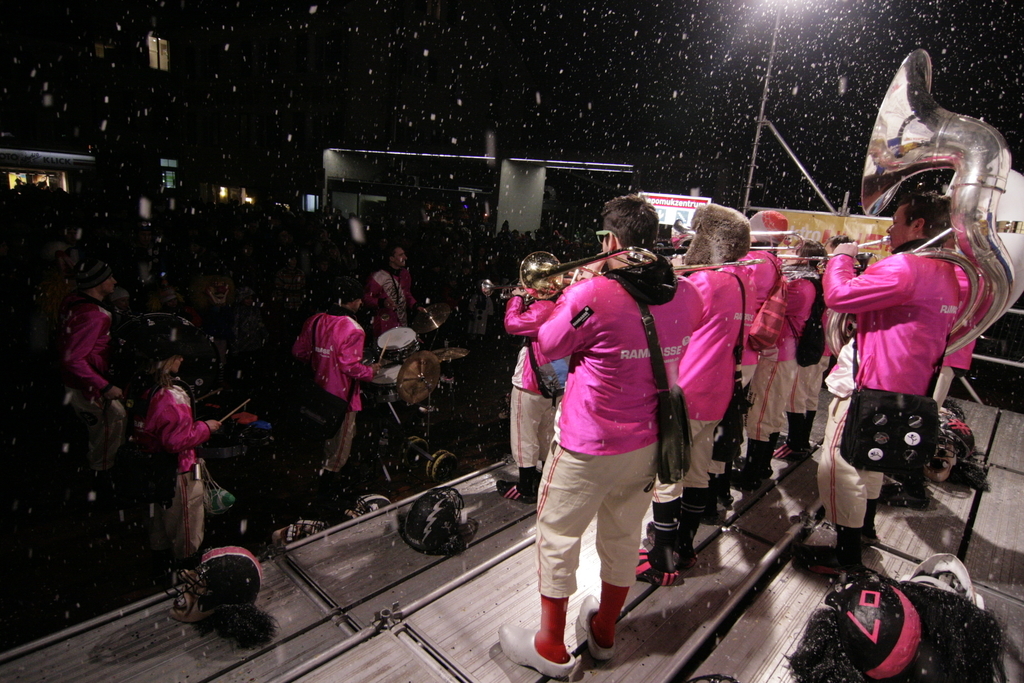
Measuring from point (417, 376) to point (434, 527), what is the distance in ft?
5.95

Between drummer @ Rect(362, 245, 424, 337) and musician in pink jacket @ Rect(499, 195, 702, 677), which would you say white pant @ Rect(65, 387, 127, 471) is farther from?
musician in pink jacket @ Rect(499, 195, 702, 677)

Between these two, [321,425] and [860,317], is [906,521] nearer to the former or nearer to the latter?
[860,317]

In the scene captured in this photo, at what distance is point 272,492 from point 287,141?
2181 cm

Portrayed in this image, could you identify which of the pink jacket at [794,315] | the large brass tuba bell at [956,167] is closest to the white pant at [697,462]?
the large brass tuba bell at [956,167]

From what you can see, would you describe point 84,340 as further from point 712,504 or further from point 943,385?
point 943,385

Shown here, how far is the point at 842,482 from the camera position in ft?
9.98

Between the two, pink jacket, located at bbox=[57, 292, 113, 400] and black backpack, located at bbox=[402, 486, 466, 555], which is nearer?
black backpack, located at bbox=[402, 486, 466, 555]

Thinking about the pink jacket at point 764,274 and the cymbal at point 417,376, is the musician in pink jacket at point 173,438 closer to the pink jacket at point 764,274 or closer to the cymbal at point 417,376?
the cymbal at point 417,376

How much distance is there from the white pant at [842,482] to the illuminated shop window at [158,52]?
33.2 m

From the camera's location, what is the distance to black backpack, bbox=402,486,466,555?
10.9ft

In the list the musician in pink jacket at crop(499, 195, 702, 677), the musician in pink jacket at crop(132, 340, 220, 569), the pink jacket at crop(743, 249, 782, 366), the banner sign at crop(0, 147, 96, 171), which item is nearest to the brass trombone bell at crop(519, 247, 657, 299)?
the musician in pink jacket at crop(499, 195, 702, 677)

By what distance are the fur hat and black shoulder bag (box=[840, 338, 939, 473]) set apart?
43.4 inches

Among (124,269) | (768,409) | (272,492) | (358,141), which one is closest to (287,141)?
(358,141)

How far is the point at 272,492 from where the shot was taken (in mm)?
4941
